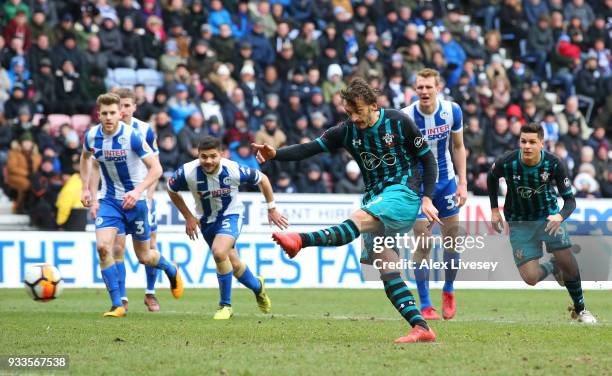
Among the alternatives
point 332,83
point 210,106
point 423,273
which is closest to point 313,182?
point 210,106

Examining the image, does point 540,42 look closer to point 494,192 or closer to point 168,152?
point 168,152

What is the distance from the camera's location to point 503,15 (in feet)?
94.6

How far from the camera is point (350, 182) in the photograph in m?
21.8

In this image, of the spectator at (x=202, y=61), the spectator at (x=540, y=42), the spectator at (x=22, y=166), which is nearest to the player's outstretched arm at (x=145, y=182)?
the spectator at (x=22, y=166)

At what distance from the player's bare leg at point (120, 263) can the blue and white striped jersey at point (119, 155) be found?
656mm

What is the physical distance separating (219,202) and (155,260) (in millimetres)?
1546

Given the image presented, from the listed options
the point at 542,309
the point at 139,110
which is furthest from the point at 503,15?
the point at 542,309

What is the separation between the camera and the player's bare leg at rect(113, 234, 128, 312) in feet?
43.0

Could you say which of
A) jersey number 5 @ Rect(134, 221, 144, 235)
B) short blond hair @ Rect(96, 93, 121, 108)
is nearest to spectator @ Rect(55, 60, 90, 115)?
jersey number 5 @ Rect(134, 221, 144, 235)

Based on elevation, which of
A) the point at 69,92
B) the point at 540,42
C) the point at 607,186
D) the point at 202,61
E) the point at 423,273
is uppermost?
the point at 540,42

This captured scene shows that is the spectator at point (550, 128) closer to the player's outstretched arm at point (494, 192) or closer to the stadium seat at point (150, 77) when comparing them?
the stadium seat at point (150, 77)

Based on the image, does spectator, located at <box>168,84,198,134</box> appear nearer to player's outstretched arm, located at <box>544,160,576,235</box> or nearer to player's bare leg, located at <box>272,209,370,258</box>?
player's outstretched arm, located at <box>544,160,576,235</box>

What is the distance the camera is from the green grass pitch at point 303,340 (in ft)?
24.6

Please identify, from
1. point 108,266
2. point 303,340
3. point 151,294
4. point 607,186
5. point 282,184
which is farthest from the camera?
point 607,186
